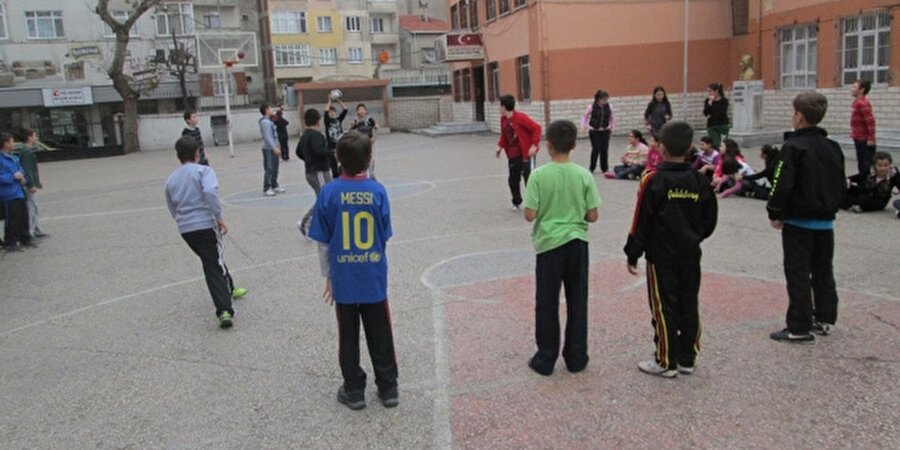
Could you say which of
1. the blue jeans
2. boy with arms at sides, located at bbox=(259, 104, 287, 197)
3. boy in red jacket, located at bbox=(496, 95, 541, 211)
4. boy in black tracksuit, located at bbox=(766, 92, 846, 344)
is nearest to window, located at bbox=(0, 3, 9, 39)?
boy with arms at sides, located at bbox=(259, 104, 287, 197)

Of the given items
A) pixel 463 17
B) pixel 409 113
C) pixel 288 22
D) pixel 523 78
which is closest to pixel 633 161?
pixel 523 78

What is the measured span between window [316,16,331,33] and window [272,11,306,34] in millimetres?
1154

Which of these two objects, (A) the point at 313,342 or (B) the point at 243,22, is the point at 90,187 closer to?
(A) the point at 313,342

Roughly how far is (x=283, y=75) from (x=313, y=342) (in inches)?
2202

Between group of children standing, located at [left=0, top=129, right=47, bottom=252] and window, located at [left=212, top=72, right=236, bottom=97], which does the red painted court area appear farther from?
window, located at [left=212, top=72, right=236, bottom=97]

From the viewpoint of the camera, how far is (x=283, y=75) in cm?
5875

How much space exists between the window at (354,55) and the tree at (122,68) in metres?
28.6

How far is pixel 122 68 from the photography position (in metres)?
32.9

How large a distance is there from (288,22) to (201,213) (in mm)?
56096

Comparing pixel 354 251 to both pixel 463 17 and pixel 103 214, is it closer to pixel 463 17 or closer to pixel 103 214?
pixel 103 214

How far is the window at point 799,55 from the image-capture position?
20.7m

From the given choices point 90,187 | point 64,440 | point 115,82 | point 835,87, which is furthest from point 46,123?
point 64,440

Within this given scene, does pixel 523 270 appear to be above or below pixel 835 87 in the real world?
below

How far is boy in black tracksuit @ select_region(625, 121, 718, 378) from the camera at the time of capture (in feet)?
14.8
